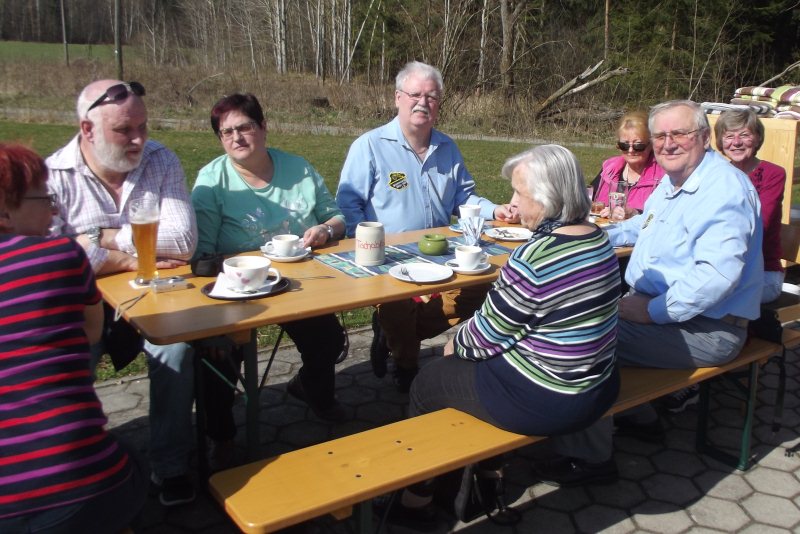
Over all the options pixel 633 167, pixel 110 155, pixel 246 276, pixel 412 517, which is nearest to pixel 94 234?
pixel 110 155

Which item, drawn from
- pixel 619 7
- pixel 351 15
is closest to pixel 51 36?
pixel 351 15

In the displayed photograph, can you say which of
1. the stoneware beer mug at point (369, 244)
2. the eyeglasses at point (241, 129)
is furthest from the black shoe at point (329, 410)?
the eyeglasses at point (241, 129)

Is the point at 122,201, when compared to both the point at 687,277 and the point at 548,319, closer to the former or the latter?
the point at 548,319

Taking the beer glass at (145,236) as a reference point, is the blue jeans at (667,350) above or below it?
below

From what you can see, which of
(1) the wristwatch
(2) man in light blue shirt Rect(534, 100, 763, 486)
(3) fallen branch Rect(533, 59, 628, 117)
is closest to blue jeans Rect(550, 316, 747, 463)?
(2) man in light blue shirt Rect(534, 100, 763, 486)

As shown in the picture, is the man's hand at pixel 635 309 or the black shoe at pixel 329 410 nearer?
the man's hand at pixel 635 309

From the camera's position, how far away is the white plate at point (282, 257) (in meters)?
2.81

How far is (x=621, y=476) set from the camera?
3.01m

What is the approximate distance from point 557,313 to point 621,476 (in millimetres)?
1246

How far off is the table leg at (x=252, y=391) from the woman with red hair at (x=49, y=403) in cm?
69

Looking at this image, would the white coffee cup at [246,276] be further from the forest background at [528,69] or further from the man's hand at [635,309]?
the forest background at [528,69]

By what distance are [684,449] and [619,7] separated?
78.9 feet

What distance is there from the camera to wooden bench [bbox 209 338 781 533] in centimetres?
184

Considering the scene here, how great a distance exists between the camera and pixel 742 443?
306 centimetres
